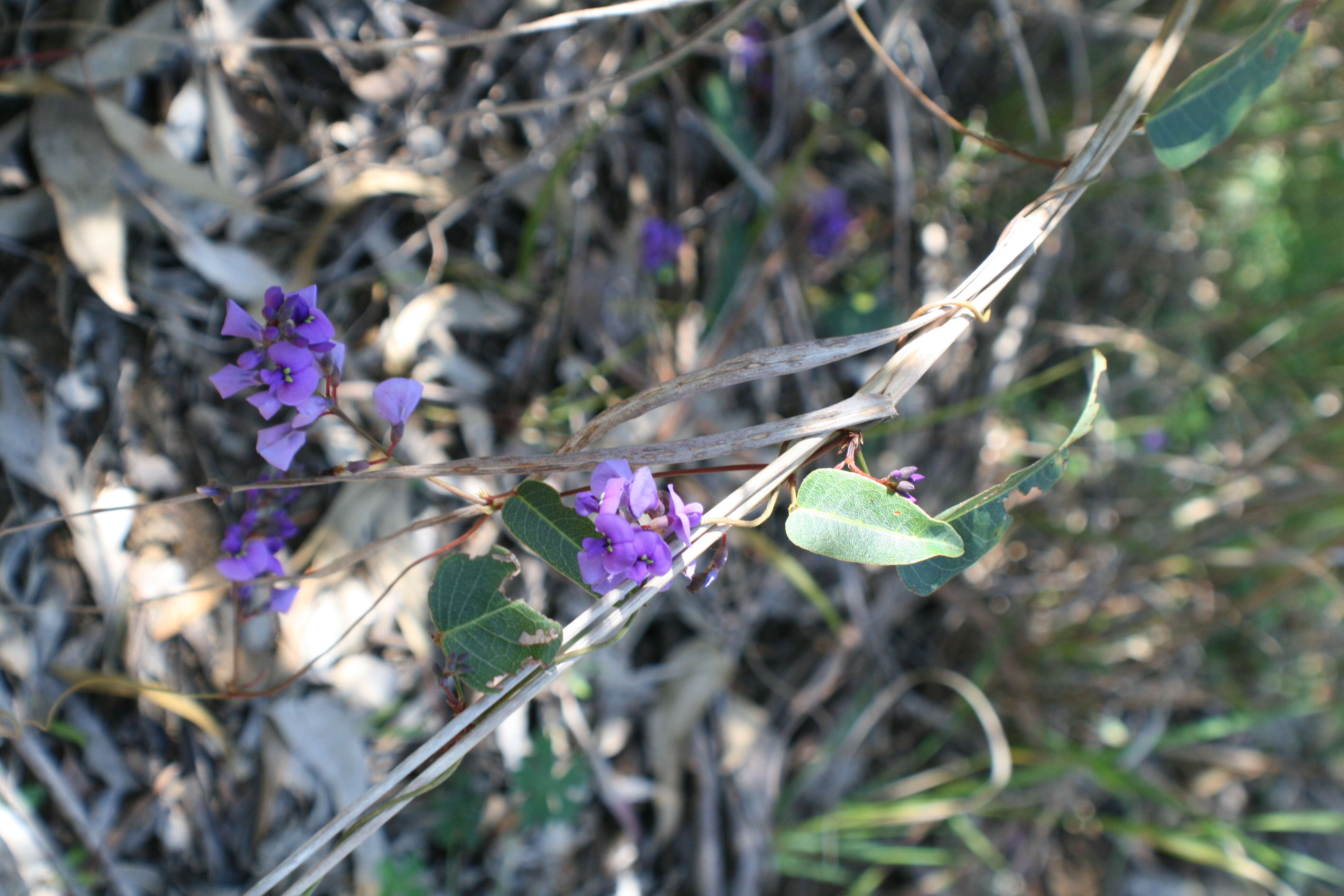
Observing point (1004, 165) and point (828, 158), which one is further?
point (828, 158)

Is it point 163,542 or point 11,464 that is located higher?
point 11,464

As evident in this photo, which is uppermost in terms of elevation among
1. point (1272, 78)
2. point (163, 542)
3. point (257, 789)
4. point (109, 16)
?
point (109, 16)

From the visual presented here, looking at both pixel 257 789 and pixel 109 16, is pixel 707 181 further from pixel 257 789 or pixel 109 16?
pixel 257 789

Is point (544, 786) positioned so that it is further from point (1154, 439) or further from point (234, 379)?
point (1154, 439)

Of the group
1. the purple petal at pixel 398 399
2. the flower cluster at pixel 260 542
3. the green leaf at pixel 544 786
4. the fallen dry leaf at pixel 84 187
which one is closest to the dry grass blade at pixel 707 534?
the purple petal at pixel 398 399

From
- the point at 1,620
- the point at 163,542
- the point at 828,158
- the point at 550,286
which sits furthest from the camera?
the point at 828,158

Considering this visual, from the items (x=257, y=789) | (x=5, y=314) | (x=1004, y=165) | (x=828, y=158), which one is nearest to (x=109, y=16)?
(x=5, y=314)

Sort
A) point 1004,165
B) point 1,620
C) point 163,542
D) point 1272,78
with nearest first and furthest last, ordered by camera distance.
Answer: point 1272,78 → point 1,620 → point 163,542 → point 1004,165

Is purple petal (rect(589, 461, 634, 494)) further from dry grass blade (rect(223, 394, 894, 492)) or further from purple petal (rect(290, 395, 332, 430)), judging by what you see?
purple petal (rect(290, 395, 332, 430))
